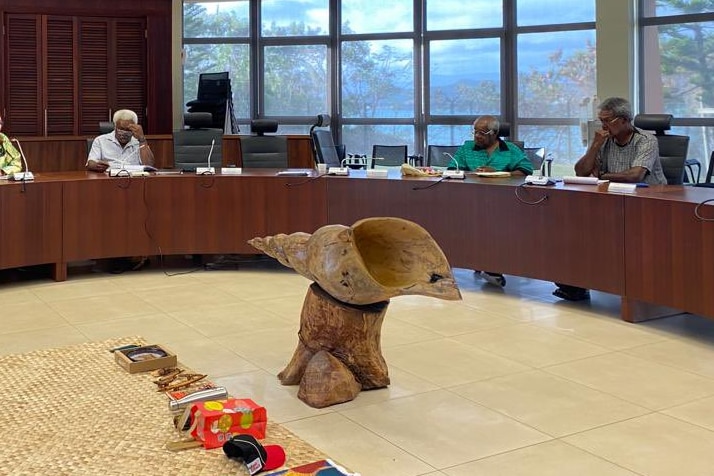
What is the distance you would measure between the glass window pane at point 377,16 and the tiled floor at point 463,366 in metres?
4.61

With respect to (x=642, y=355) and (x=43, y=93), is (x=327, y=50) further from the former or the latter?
(x=642, y=355)

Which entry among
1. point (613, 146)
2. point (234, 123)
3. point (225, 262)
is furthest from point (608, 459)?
point (234, 123)

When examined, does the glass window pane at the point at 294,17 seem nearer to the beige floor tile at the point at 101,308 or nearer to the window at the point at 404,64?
the window at the point at 404,64

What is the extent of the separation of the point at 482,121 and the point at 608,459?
10.4ft

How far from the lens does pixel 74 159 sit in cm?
716

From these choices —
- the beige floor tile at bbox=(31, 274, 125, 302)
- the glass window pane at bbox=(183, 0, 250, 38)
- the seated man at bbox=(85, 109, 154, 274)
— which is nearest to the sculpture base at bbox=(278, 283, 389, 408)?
the beige floor tile at bbox=(31, 274, 125, 302)

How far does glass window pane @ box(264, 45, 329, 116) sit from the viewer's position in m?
9.43

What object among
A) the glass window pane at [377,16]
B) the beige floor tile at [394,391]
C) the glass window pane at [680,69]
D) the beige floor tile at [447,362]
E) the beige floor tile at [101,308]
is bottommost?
the beige floor tile at [394,391]

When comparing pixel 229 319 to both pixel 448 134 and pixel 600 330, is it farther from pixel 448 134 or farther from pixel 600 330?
pixel 448 134

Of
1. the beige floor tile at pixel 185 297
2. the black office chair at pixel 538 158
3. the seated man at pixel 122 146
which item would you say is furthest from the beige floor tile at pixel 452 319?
the black office chair at pixel 538 158

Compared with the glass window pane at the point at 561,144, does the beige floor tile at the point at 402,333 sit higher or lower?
lower

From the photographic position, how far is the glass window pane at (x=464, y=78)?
28.8 feet

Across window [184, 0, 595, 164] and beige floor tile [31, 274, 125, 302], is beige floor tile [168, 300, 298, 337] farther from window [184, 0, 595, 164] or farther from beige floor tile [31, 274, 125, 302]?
window [184, 0, 595, 164]

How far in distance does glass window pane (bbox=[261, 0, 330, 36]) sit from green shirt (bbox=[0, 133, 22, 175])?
4404 mm
